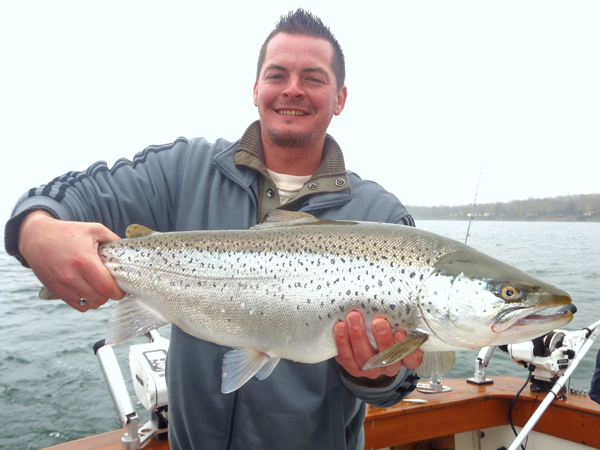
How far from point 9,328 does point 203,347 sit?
1302cm

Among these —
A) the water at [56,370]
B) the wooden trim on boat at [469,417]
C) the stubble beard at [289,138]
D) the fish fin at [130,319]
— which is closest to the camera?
the fish fin at [130,319]

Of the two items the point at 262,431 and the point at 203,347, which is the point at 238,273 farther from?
the point at 262,431

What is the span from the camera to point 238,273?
83.6 inches

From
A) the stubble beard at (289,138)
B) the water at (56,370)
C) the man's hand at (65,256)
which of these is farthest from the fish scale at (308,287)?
the water at (56,370)

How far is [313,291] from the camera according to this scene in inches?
79.7

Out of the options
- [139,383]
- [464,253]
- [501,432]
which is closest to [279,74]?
[464,253]

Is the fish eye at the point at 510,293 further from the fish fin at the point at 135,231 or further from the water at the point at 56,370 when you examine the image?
the water at the point at 56,370

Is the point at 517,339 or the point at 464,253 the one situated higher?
the point at 464,253

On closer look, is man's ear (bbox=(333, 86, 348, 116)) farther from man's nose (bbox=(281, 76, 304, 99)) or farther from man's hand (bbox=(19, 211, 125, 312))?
man's hand (bbox=(19, 211, 125, 312))

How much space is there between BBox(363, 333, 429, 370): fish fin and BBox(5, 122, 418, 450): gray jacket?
0.45 m

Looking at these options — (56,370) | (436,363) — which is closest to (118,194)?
(436,363)

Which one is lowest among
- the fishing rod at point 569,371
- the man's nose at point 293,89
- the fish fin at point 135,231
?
the fishing rod at point 569,371

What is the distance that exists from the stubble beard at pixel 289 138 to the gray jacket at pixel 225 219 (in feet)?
0.46

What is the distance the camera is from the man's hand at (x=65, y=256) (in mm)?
1809
